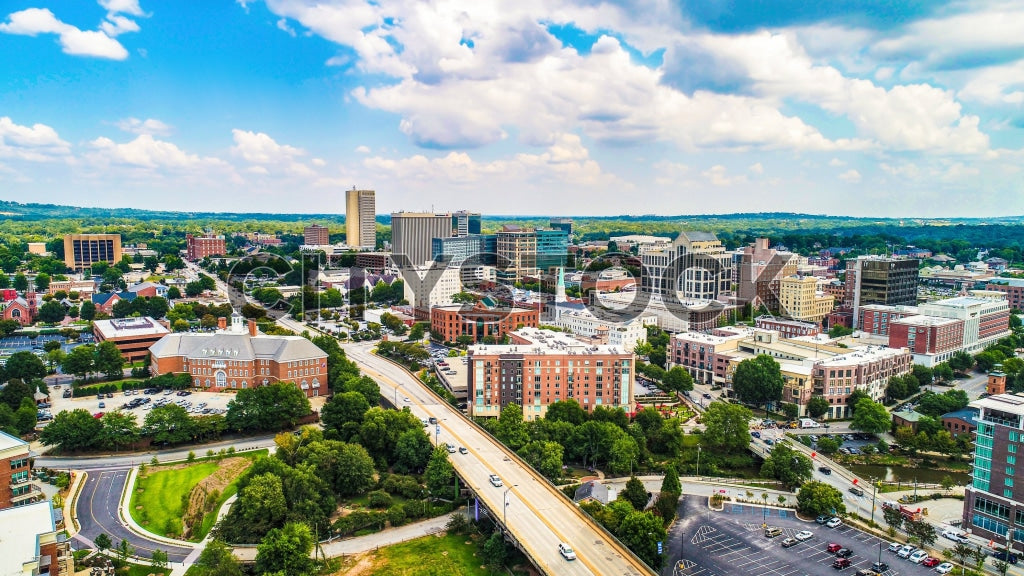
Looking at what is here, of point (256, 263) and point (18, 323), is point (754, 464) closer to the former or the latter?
point (18, 323)

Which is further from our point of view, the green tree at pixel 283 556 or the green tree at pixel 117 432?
the green tree at pixel 117 432

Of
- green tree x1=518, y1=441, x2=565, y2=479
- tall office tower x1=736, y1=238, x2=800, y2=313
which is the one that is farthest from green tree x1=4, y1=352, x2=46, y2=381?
tall office tower x1=736, y1=238, x2=800, y2=313

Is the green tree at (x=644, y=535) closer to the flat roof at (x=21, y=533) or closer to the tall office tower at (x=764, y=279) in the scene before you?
the flat roof at (x=21, y=533)

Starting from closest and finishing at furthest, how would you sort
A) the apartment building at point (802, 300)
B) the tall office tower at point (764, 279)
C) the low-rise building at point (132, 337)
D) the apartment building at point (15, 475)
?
the apartment building at point (15, 475) → the low-rise building at point (132, 337) → the apartment building at point (802, 300) → the tall office tower at point (764, 279)

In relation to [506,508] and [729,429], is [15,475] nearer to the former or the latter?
[506,508]

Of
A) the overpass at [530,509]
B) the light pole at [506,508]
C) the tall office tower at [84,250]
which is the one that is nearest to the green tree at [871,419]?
the overpass at [530,509]

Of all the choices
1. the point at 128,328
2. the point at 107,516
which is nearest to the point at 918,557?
the point at 107,516

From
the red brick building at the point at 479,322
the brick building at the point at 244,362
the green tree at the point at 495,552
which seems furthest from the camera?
the red brick building at the point at 479,322
